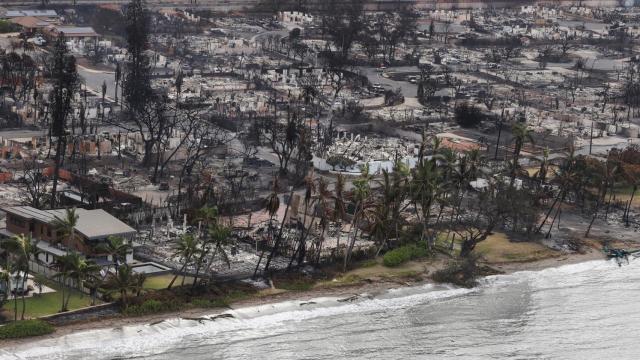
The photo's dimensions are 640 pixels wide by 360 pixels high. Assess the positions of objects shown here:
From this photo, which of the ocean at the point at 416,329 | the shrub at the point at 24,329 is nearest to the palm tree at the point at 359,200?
the ocean at the point at 416,329

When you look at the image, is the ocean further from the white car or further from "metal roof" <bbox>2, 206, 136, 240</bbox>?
the white car

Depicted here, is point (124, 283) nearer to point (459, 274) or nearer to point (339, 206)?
point (339, 206)

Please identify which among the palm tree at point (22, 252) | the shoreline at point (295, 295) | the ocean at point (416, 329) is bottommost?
the ocean at point (416, 329)

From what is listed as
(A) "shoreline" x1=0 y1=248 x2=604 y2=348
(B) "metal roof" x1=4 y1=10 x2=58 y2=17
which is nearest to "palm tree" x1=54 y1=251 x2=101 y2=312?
(A) "shoreline" x1=0 y1=248 x2=604 y2=348

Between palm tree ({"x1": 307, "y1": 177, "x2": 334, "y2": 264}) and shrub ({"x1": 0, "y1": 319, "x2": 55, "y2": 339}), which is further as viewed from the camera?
palm tree ({"x1": 307, "y1": 177, "x2": 334, "y2": 264})

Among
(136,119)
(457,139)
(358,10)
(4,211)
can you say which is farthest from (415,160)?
(358,10)

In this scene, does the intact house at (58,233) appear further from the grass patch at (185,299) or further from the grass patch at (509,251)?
the grass patch at (509,251)

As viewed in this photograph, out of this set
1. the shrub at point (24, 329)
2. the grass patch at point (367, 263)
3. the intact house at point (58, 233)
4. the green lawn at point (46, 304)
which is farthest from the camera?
the grass patch at point (367, 263)
